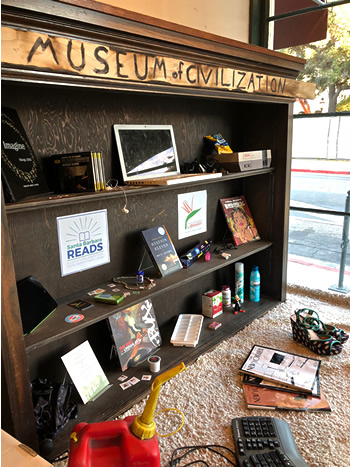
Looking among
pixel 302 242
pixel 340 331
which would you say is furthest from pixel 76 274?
pixel 302 242

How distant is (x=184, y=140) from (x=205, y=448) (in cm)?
151

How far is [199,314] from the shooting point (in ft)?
7.84

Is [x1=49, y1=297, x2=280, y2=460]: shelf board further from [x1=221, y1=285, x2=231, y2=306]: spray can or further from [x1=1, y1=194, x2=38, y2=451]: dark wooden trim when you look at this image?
[x1=1, y1=194, x2=38, y2=451]: dark wooden trim

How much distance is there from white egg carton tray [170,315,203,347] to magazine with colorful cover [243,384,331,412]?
42 centimetres

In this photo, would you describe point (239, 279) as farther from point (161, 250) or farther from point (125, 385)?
point (125, 385)

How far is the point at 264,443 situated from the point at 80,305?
34.0 inches

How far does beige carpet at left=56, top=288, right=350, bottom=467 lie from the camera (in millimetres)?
1345

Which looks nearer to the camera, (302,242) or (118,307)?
(118,307)

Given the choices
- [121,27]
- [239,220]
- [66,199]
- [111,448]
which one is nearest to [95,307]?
[66,199]

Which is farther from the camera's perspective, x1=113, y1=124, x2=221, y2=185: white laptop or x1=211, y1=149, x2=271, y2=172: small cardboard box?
x1=211, y1=149, x2=271, y2=172: small cardboard box

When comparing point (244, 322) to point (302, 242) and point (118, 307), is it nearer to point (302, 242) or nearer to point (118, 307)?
point (118, 307)

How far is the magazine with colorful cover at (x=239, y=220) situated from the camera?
8.05ft

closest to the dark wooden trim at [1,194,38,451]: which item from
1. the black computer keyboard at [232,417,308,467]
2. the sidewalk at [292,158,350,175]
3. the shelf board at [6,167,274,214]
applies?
the shelf board at [6,167,274,214]

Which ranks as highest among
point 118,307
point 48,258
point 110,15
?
point 110,15
